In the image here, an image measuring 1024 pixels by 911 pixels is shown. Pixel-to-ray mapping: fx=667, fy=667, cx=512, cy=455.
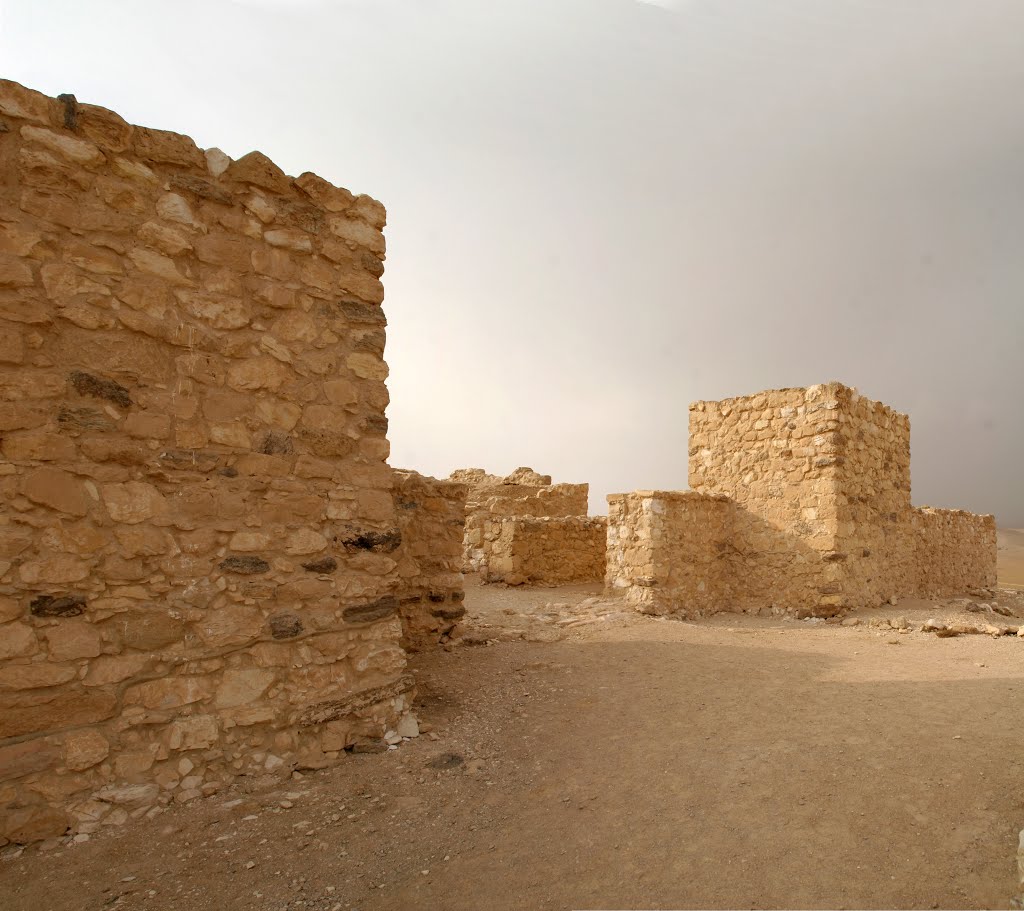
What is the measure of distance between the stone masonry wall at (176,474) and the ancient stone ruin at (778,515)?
580 centimetres

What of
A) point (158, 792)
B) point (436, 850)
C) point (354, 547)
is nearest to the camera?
point (436, 850)

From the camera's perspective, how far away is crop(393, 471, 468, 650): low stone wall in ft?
19.4

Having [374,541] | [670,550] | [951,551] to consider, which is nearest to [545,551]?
[670,550]

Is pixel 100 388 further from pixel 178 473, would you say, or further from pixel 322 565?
pixel 322 565

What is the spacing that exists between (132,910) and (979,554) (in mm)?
15692

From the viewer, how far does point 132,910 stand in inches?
93.6

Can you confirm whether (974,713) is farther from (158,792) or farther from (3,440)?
(3,440)

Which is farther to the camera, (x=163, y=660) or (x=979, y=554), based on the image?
(x=979, y=554)

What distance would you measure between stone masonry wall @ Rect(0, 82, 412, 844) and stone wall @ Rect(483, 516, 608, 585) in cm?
826

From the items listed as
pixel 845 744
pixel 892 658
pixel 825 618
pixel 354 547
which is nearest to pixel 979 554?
pixel 825 618

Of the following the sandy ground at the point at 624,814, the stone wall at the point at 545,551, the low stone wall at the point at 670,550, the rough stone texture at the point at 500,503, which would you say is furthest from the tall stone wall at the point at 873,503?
the rough stone texture at the point at 500,503

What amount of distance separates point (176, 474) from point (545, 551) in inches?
376

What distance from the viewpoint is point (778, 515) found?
955cm

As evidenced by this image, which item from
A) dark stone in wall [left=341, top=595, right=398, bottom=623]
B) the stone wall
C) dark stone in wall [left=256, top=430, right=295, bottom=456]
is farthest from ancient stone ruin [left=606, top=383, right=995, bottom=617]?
dark stone in wall [left=256, top=430, right=295, bottom=456]
